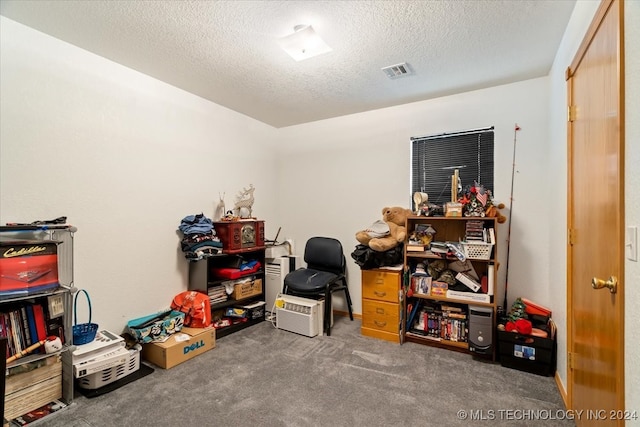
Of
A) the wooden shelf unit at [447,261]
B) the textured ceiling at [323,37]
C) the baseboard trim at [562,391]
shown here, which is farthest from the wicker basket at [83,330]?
the baseboard trim at [562,391]

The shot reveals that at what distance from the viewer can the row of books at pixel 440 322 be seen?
2689 millimetres

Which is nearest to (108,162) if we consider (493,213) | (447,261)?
(447,261)

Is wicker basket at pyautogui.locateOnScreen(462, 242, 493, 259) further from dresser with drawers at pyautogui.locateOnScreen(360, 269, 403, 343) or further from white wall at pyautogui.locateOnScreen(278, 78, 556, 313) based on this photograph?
dresser with drawers at pyautogui.locateOnScreen(360, 269, 403, 343)

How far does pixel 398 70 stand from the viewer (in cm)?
257

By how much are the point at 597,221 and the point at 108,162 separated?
10.7ft

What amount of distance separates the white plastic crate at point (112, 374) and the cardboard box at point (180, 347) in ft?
0.47

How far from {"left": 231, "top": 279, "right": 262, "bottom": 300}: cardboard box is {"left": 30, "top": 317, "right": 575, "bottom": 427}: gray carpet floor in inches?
23.4

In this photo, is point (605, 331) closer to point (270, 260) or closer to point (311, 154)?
point (270, 260)

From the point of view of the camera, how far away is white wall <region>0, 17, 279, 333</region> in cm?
199
